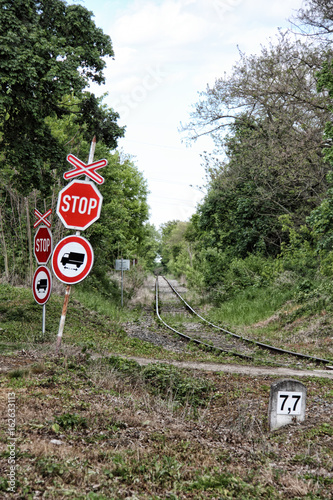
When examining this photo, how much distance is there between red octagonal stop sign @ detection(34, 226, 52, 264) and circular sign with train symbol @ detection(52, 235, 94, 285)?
1.97 metres

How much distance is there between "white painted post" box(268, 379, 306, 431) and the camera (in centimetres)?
528

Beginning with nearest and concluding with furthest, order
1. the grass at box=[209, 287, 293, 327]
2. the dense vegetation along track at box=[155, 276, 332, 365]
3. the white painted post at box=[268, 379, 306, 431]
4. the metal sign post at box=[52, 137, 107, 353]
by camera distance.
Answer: the white painted post at box=[268, 379, 306, 431]
the metal sign post at box=[52, 137, 107, 353]
the dense vegetation along track at box=[155, 276, 332, 365]
the grass at box=[209, 287, 293, 327]

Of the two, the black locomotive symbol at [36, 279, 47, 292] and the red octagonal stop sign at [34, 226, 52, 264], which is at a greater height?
the red octagonal stop sign at [34, 226, 52, 264]

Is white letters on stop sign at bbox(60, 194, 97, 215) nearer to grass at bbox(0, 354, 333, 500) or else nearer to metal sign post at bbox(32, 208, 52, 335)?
metal sign post at bbox(32, 208, 52, 335)

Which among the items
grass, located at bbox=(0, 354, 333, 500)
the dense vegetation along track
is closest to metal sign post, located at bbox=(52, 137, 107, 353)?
grass, located at bbox=(0, 354, 333, 500)

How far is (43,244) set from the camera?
8477 mm

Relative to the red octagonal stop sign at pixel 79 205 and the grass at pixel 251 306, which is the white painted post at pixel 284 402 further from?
the grass at pixel 251 306

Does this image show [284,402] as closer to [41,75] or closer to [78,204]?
[78,204]

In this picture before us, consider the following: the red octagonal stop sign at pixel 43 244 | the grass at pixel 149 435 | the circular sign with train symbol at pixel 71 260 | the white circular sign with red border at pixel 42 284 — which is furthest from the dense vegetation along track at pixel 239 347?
the circular sign with train symbol at pixel 71 260

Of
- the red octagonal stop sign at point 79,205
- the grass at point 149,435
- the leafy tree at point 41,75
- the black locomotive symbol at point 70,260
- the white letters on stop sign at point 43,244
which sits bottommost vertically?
the grass at point 149,435

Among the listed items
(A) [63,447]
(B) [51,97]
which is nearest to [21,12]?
(B) [51,97]

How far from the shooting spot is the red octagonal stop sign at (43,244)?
8.41 metres

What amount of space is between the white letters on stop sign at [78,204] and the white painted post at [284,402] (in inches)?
142

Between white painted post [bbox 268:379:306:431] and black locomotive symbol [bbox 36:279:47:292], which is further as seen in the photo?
black locomotive symbol [bbox 36:279:47:292]
